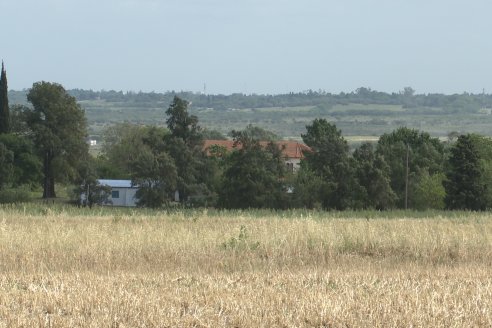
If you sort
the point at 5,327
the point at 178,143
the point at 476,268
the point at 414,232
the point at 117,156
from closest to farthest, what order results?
1. the point at 5,327
2. the point at 476,268
3. the point at 414,232
4. the point at 178,143
5. the point at 117,156

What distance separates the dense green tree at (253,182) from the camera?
67625 millimetres

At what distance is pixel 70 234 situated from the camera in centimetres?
1678

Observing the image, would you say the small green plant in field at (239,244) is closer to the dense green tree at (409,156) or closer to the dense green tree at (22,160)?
the dense green tree at (409,156)

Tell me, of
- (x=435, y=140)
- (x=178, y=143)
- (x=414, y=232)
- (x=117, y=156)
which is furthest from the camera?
(x=117, y=156)

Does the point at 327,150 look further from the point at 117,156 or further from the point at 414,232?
the point at 414,232

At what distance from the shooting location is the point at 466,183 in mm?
66812

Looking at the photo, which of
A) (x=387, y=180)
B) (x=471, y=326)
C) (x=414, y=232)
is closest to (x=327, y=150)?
(x=387, y=180)

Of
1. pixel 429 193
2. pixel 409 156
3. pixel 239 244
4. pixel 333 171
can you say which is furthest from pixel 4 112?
pixel 239 244

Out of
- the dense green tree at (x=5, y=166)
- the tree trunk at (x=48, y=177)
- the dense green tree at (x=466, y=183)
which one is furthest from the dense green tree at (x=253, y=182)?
the dense green tree at (x=5, y=166)

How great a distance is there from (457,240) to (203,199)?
53121 mm

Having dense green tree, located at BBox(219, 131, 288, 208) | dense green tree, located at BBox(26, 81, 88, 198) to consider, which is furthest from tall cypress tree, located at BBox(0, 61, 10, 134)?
dense green tree, located at BBox(219, 131, 288, 208)

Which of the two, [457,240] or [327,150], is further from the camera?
[327,150]

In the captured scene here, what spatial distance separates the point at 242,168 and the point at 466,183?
17823 millimetres

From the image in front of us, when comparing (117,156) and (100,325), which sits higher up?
(100,325)
